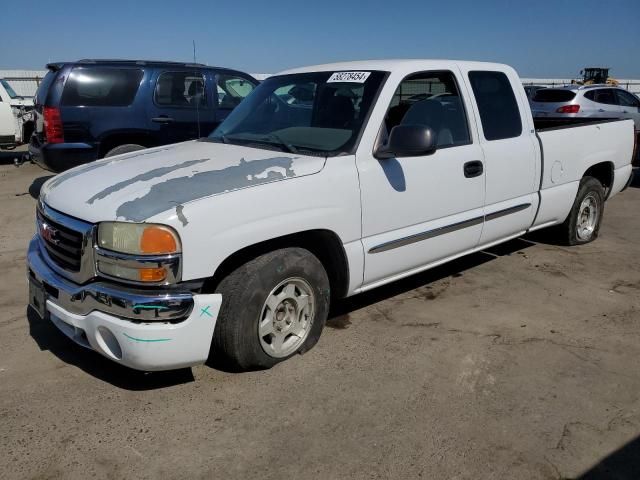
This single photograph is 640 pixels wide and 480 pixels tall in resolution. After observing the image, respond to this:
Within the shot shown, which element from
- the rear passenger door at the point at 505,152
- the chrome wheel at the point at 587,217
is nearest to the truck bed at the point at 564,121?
the chrome wheel at the point at 587,217

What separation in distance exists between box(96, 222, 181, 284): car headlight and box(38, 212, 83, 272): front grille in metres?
0.25

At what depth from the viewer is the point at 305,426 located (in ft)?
9.31

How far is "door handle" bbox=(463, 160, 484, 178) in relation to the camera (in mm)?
4117

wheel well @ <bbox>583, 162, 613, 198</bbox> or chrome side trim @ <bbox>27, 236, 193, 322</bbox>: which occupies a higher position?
wheel well @ <bbox>583, 162, 613, 198</bbox>

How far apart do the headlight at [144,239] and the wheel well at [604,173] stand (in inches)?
188

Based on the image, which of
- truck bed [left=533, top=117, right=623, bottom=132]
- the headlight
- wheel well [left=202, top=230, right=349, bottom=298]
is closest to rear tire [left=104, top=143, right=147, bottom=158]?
wheel well [left=202, top=230, right=349, bottom=298]

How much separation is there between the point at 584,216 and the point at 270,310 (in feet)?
13.8

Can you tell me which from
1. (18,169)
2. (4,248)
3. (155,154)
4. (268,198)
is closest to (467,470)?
(268,198)

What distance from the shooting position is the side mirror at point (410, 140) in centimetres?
340

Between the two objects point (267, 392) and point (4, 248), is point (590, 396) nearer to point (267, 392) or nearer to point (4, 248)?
point (267, 392)

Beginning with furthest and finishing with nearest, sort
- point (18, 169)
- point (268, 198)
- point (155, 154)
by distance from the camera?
1. point (18, 169)
2. point (155, 154)
3. point (268, 198)

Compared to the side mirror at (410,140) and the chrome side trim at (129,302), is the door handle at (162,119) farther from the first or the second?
the chrome side trim at (129,302)

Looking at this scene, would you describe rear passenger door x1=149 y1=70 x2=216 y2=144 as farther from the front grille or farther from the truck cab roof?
the front grille

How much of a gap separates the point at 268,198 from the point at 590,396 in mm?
2088
